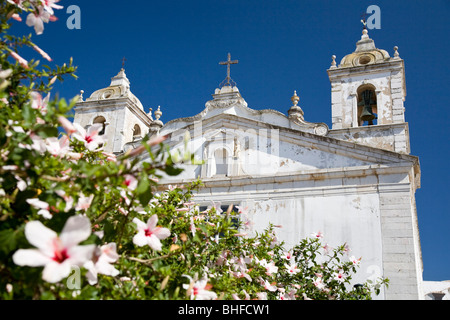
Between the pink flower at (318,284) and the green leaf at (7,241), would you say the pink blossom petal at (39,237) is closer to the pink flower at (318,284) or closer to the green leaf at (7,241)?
the green leaf at (7,241)

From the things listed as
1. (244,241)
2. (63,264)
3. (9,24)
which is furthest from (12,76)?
(244,241)

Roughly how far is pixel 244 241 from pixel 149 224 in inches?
90.5

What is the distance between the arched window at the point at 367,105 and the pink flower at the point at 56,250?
580 inches

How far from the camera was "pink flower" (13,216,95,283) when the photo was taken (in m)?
1.44

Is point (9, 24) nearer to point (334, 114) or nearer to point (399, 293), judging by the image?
point (399, 293)

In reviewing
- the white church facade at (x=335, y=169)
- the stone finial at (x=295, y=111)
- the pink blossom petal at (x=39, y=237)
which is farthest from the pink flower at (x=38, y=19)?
the stone finial at (x=295, y=111)

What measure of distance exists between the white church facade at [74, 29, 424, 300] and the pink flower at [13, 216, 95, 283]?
24.8 ft

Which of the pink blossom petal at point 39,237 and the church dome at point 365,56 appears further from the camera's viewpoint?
the church dome at point 365,56

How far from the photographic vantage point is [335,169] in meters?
11.3

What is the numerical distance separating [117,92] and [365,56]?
34.9 ft

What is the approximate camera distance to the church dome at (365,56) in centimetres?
1584

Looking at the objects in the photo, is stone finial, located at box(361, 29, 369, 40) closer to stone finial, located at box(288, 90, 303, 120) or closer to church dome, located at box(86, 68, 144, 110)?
stone finial, located at box(288, 90, 303, 120)

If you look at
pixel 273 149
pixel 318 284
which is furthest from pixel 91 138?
pixel 273 149

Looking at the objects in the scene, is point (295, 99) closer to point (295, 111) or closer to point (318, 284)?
point (295, 111)
